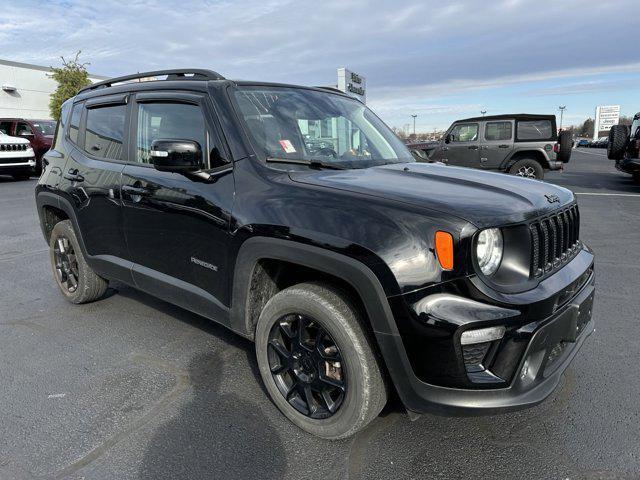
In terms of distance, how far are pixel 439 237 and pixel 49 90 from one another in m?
37.1

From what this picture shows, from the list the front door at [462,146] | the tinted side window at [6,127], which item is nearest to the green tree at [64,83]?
the tinted side window at [6,127]

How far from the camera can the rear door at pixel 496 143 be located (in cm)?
1327

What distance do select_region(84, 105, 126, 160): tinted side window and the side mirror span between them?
1056mm

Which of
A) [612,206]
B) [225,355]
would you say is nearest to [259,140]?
[225,355]

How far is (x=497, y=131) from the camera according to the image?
44.0 ft

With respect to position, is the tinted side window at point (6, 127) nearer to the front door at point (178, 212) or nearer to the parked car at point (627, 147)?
the front door at point (178, 212)

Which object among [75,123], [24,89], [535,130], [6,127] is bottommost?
[535,130]

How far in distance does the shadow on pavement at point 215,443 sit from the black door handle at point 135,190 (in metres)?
1.34

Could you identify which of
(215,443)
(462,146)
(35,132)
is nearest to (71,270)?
(215,443)

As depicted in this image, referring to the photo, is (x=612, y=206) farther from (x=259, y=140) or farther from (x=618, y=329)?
(x=259, y=140)

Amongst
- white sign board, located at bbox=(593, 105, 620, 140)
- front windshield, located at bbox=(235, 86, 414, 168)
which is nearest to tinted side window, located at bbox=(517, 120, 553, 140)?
front windshield, located at bbox=(235, 86, 414, 168)

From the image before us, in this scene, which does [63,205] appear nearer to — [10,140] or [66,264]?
[66,264]

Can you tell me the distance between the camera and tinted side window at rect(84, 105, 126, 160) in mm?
3662

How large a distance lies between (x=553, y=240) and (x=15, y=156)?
18.0m
